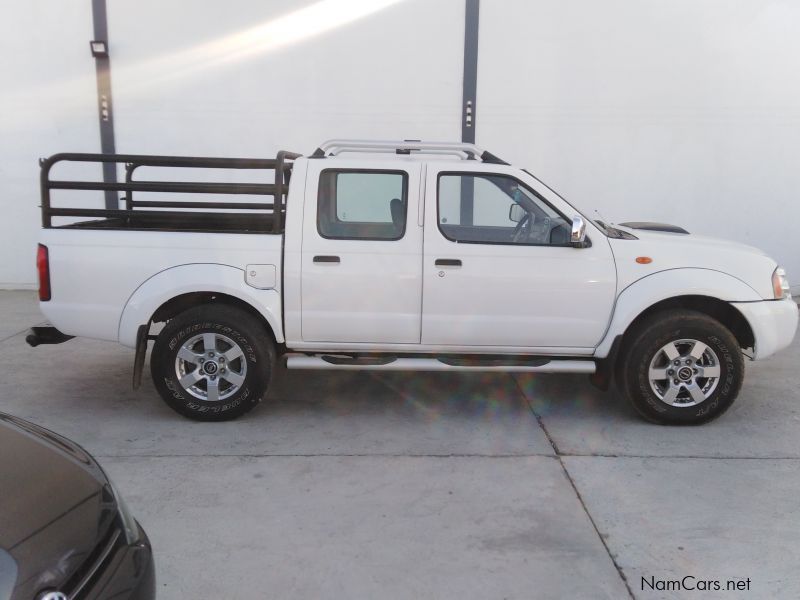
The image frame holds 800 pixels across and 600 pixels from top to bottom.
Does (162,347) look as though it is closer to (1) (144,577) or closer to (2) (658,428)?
(1) (144,577)

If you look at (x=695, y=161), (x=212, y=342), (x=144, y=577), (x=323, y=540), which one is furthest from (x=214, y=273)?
(x=695, y=161)

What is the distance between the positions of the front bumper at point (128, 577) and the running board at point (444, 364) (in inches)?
103

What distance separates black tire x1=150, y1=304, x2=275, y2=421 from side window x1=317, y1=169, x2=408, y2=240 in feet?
2.88

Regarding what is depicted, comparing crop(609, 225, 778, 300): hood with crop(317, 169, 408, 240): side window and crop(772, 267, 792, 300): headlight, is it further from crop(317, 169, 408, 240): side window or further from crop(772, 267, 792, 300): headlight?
crop(317, 169, 408, 240): side window

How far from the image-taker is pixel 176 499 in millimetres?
3949

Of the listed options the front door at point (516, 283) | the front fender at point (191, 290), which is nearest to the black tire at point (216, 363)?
the front fender at point (191, 290)

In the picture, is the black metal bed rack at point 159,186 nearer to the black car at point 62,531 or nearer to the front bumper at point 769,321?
the black car at point 62,531

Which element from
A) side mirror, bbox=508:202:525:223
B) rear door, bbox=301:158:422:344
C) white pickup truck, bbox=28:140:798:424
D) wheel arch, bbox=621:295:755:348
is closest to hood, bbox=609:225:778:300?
white pickup truck, bbox=28:140:798:424

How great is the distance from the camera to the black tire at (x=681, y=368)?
16.2 ft

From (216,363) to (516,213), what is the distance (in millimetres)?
2377

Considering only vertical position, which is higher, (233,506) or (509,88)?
(509,88)

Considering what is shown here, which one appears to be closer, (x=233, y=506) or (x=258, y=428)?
(x=233, y=506)

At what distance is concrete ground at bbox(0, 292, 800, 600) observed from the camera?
328cm

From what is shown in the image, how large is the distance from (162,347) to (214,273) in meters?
0.62
